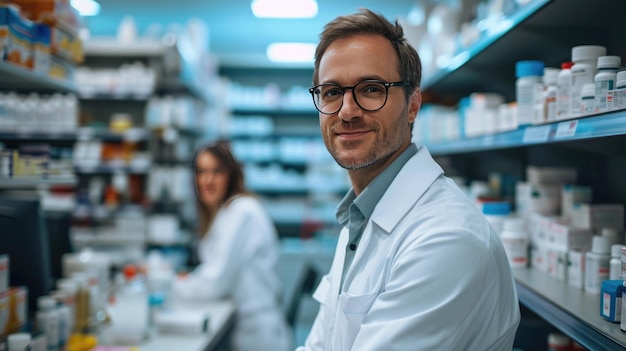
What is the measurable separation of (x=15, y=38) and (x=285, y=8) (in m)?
5.69

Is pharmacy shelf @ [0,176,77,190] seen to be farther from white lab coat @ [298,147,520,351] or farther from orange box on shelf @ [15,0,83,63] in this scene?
white lab coat @ [298,147,520,351]

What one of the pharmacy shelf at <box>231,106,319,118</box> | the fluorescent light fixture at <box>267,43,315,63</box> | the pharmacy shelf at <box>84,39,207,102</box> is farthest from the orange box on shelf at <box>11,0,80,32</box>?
the fluorescent light fixture at <box>267,43,315,63</box>

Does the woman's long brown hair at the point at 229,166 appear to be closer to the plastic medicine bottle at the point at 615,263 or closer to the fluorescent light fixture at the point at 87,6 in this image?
the plastic medicine bottle at the point at 615,263

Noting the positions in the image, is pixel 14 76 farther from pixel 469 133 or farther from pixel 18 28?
pixel 469 133

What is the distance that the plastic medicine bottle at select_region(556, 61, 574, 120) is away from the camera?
155 centimetres

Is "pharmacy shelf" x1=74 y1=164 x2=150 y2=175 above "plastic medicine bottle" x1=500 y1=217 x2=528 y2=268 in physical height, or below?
above

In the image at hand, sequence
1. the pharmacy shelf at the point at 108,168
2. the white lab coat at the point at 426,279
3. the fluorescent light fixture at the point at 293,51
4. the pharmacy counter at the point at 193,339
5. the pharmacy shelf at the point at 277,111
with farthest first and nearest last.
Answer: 1. the fluorescent light fixture at the point at 293,51
2. the pharmacy shelf at the point at 277,111
3. the pharmacy shelf at the point at 108,168
4. the pharmacy counter at the point at 193,339
5. the white lab coat at the point at 426,279

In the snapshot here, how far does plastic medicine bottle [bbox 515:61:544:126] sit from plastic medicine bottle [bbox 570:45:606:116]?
0.29m

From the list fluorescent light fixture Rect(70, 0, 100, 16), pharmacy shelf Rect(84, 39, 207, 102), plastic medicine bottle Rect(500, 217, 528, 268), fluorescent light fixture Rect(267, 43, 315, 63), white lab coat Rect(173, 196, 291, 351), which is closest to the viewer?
plastic medicine bottle Rect(500, 217, 528, 268)

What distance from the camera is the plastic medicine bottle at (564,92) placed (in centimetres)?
155

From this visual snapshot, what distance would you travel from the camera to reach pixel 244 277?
313cm

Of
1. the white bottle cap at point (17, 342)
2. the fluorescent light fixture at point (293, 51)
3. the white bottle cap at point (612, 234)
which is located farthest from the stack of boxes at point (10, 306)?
the fluorescent light fixture at point (293, 51)

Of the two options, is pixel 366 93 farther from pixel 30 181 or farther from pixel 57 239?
pixel 57 239

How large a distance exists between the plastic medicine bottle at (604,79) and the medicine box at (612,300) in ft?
1.47
